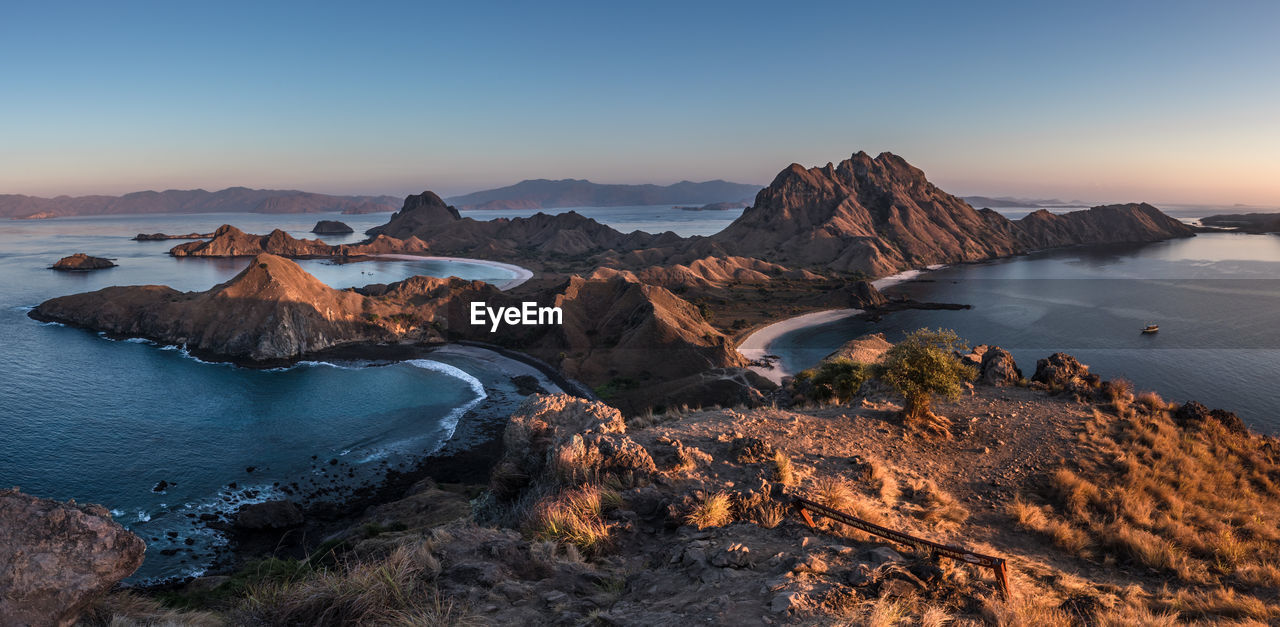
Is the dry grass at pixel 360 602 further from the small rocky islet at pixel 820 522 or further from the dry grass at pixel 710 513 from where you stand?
the dry grass at pixel 710 513

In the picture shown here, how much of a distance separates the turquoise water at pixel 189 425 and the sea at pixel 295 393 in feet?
0.59

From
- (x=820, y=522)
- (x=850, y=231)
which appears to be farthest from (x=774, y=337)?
(x=850, y=231)

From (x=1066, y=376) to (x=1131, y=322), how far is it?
267ft

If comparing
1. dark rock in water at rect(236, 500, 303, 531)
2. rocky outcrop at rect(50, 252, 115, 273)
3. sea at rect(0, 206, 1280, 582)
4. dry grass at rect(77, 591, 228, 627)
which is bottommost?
dark rock in water at rect(236, 500, 303, 531)

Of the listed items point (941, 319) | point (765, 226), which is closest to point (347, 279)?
point (765, 226)

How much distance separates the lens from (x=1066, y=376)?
2773 centimetres

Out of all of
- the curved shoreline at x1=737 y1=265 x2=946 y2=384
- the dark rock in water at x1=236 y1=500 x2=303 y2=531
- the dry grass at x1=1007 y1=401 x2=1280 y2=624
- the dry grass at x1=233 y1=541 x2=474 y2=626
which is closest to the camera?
the dry grass at x1=233 y1=541 x2=474 y2=626

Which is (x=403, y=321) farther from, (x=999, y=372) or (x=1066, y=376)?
(x=1066, y=376)

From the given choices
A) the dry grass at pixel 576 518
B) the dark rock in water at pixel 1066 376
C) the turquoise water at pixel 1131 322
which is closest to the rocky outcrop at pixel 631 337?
the turquoise water at pixel 1131 322

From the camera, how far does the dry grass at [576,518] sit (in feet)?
30.5

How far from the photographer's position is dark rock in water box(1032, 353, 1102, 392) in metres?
26.3

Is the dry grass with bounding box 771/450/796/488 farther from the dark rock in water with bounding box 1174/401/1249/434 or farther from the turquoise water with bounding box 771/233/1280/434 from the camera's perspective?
the turquoise water with bounding box 771/233/1280/434

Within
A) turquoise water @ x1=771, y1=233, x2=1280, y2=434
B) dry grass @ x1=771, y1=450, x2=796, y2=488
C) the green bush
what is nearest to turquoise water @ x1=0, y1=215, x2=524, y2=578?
the green bush

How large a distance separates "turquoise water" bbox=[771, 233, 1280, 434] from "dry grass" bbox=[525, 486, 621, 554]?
195 ft
